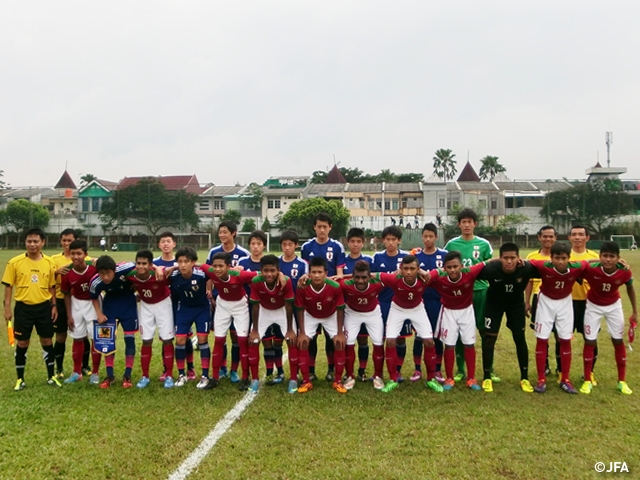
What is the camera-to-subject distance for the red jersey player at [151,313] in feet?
17.1

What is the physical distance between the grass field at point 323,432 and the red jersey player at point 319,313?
295 mm

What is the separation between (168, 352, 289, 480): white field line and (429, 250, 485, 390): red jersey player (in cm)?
221

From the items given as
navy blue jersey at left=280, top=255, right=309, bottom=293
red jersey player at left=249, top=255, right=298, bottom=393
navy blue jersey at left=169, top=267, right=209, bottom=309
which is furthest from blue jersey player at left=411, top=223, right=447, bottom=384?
navy blue jersey at left=169, top=267, right=209, bottom=309

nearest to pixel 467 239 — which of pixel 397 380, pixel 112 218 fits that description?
pixel 397 380

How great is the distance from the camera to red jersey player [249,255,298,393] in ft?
16.6

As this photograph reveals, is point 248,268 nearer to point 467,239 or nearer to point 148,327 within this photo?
point 148,327

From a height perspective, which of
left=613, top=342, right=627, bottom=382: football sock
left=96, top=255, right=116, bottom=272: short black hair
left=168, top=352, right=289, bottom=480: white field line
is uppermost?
left=96, top=255, right=116, bottom=272: short black hair

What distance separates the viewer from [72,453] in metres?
3.62

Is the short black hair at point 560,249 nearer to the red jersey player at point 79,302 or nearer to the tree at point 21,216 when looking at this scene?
the red jersey player at point 79,302

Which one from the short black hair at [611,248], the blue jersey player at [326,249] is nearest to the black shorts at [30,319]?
the blue jersey player at [326,249]

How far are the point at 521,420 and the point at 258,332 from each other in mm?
2803

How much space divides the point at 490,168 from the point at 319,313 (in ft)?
212

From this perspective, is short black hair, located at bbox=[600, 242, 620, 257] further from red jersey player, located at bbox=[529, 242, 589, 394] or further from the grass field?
the grass field
